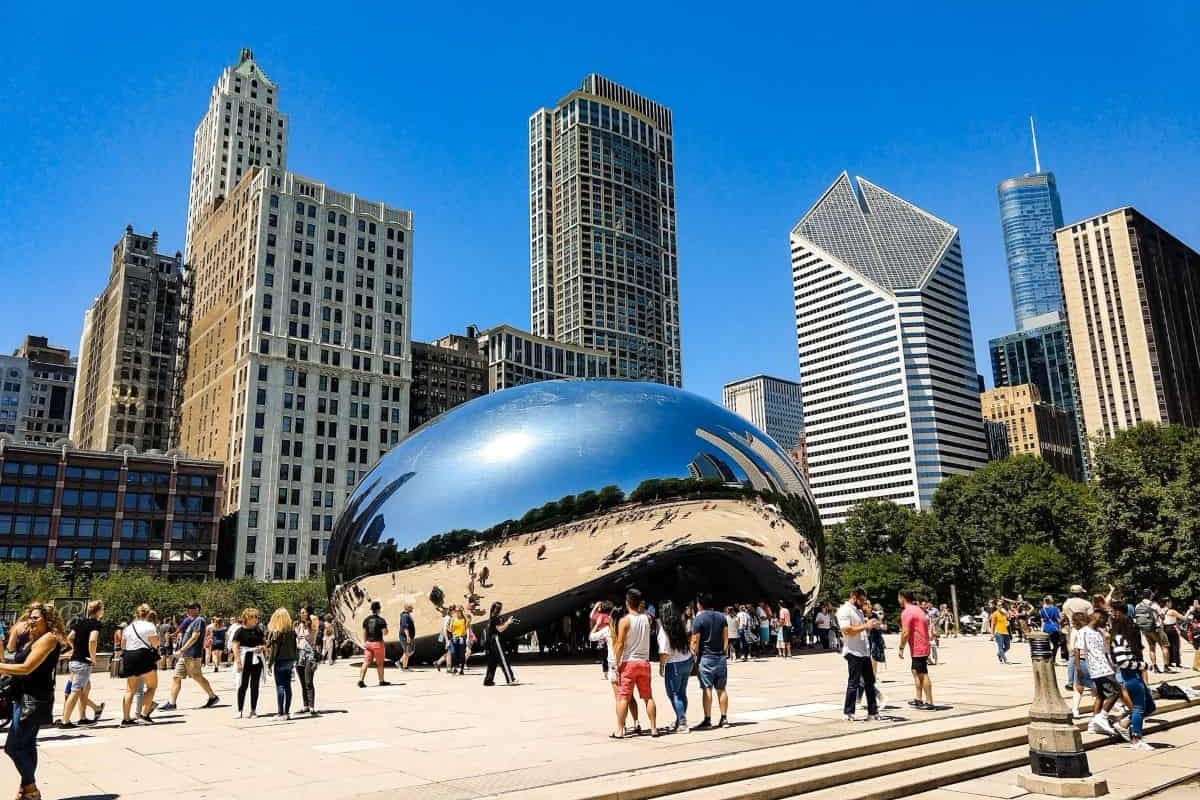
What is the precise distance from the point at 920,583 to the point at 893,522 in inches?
429

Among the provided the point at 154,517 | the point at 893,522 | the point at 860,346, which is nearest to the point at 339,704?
the point at 893,522

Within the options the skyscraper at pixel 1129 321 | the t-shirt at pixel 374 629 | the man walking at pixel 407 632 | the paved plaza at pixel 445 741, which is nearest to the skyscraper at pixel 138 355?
the man walking at pixel 407 632

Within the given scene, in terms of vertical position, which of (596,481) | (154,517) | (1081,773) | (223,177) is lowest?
(1081,773)

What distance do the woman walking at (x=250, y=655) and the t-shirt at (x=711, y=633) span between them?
6.73 m

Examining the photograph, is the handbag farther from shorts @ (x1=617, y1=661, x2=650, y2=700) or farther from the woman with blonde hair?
shorts @ (x1=617, y1=661, x2=650, y2=700)

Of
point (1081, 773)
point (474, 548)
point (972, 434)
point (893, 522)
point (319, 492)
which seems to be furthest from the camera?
point (972, 434)

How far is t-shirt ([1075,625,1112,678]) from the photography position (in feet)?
35.6

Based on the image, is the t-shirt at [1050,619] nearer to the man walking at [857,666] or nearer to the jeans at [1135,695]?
the jeans at [1135,695]

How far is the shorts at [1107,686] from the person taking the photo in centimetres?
1090

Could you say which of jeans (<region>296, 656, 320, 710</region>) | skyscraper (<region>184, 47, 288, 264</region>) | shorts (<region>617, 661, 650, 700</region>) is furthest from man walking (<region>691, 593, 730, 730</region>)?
skyscraper (<region>184, 47, 288, 264</region>)

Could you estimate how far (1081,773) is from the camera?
322 inches

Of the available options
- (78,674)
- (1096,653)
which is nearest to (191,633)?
(78,674)

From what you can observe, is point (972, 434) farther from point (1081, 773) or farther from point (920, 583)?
point (1081, 773)

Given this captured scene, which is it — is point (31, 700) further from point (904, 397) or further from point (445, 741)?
point (904, 397)
